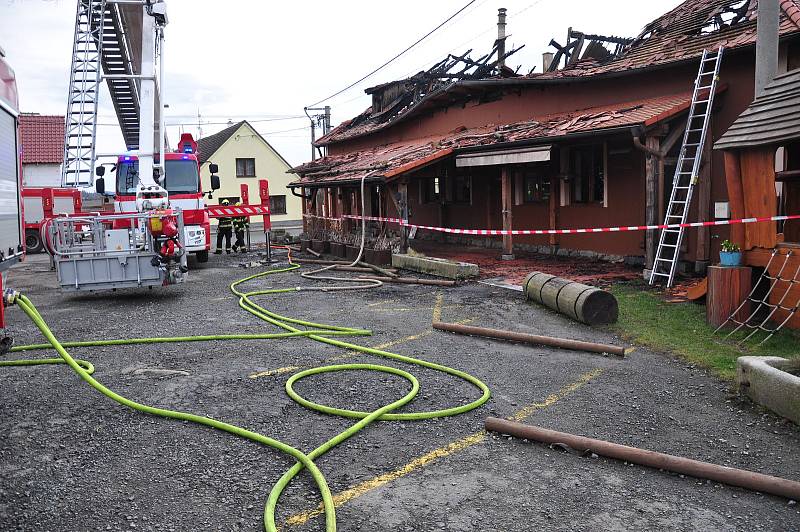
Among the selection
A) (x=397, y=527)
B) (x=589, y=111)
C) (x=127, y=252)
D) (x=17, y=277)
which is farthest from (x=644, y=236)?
(x=17, y=277)

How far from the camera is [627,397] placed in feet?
17.9

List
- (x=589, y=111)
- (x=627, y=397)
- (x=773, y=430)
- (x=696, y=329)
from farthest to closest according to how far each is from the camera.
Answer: (x=589, y=111)
(x=696, y=329)
(x=627, y=397)
(x=773, y=430)

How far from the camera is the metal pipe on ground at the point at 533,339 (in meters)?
6.89

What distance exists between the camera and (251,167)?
4681 centimetres

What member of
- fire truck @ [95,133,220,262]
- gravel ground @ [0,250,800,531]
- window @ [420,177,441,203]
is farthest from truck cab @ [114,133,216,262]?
window @ [420,177,441,203]

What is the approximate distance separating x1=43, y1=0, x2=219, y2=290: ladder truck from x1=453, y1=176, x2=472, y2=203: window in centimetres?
909

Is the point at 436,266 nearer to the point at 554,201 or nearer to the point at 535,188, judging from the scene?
the point at 554,201

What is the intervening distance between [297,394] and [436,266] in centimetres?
802

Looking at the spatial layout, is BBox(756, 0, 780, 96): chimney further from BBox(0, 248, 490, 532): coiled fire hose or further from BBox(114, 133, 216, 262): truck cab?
BBox(114, 133, 216, 262): truck cab

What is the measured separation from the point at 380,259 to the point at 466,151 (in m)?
3.48

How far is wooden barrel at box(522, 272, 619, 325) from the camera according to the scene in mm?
8297

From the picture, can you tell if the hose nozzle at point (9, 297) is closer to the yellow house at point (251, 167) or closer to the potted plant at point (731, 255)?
the potted plant at point (731, 255)

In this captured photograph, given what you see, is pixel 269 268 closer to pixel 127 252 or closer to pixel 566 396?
pixel 127 252

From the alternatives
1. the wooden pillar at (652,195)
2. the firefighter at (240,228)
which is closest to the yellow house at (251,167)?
the firefighter at (240,228)
